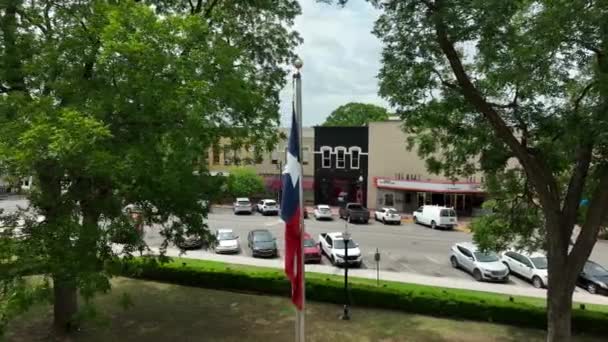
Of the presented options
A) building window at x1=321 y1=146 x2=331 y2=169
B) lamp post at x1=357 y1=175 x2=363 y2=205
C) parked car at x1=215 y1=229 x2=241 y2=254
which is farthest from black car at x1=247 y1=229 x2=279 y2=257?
building window at x1=321 y1=146 x2=331 y2=169

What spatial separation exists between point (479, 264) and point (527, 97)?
Result: 1221 centimetres

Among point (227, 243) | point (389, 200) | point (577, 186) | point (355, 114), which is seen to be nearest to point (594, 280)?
point (577, 186)

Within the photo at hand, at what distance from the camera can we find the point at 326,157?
47.7 metres

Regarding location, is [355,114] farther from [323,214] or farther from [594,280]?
[594,280]

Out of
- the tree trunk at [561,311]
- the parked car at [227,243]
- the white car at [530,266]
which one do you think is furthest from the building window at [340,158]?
the tree trunk at [561,311]

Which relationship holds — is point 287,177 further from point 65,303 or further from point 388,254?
point 388,254

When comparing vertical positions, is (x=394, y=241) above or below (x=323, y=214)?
below

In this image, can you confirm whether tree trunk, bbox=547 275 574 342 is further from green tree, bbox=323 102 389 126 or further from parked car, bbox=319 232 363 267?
green tree, bbox=323 102 389 126

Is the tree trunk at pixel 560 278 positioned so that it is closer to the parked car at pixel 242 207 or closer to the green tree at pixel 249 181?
the parked car at pixel 242 207

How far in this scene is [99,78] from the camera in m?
10.2

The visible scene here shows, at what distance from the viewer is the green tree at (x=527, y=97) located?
9.39 meters

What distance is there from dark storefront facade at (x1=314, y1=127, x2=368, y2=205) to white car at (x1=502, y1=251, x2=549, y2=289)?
22468 millimetres

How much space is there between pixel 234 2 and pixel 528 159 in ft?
33.7

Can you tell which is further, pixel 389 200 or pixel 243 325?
pixel 389 200
